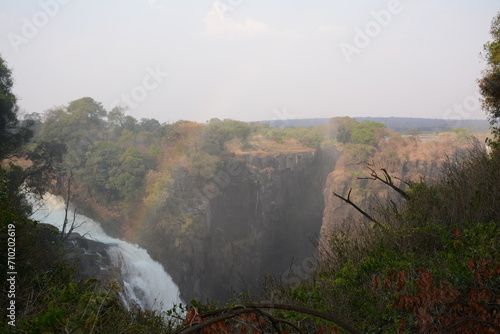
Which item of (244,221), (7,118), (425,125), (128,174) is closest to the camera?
(7,118)

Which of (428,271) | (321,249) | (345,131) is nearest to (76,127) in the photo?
(345,131)

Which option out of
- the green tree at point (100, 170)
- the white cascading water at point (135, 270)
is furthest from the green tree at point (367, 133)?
the white cascading water at point (135, 270)

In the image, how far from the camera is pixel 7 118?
604 inches

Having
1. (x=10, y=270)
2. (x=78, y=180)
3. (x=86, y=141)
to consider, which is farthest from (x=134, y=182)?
(x=10, y=270)

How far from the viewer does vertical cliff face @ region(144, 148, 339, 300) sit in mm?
26875

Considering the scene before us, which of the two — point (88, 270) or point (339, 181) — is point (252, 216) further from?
point (88, 270)

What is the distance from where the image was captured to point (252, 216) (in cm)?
3381

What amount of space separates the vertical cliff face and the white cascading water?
5.94 feet

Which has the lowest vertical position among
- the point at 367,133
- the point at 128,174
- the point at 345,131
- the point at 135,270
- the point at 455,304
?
the point at 135,270

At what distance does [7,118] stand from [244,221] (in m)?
21.7

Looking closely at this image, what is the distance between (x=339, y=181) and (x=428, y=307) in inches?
1255

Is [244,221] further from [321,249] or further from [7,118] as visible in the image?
[321,249]

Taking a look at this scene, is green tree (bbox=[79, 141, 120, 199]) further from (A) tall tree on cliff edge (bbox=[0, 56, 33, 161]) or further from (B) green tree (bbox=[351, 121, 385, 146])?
(B) green tree (bbox=[351, 121, 385, 146])

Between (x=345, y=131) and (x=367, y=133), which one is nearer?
(x=367, y=133)
